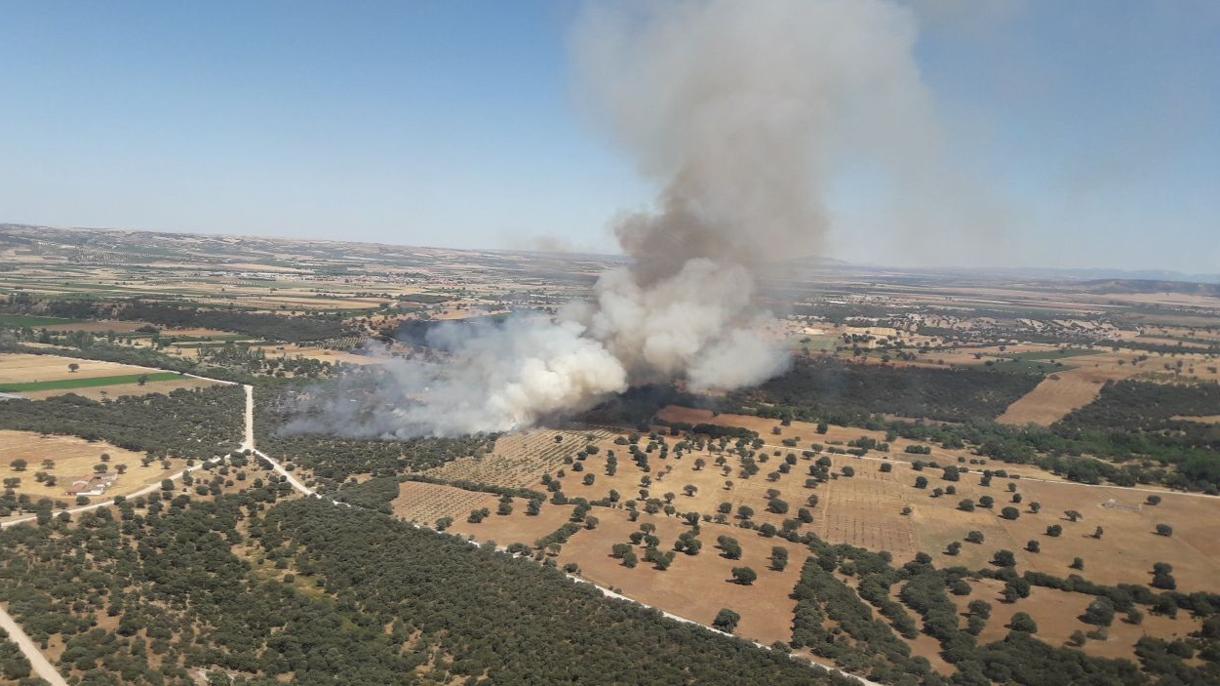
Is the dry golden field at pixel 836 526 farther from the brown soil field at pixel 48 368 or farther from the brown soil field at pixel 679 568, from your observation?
the brown soil field at pixel 48 368

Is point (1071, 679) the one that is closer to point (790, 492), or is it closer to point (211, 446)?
point (790, 492)

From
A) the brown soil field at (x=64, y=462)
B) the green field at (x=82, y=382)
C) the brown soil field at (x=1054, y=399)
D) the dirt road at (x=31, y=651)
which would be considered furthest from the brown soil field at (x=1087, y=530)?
the green field at (x=82, y=382)

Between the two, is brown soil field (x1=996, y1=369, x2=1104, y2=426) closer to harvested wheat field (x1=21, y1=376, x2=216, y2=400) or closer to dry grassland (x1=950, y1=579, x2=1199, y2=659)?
dry grassland (x1=950, y1=579, x2=1199, y2=659)

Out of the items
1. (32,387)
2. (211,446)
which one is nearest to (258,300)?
(32,387)

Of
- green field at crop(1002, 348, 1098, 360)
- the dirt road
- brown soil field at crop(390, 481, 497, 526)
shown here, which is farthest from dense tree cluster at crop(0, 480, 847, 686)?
green field at crop(1002, 348, 1098, 360)

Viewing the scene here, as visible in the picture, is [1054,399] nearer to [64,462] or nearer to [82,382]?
[64,462]

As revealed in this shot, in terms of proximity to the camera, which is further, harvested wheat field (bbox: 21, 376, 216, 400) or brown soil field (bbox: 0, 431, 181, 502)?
harvested wheat field (bbox: 21, 376, 216, 400)
